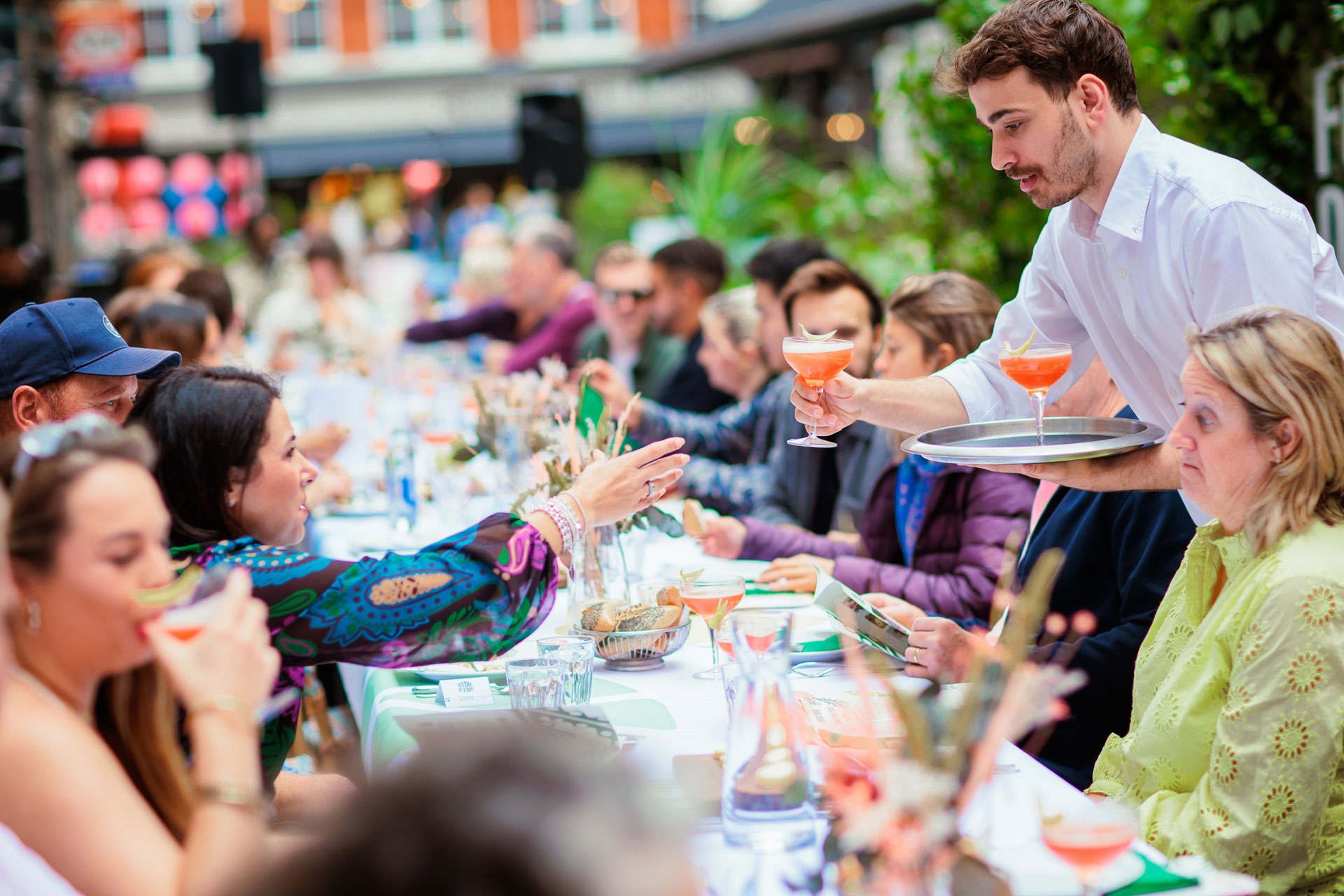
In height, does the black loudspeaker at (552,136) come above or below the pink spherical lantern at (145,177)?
below

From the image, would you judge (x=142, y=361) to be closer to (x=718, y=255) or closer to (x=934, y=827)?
(x=934, y=827)

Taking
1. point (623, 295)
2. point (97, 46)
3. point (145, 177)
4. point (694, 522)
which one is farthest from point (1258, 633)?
point (145, 177)

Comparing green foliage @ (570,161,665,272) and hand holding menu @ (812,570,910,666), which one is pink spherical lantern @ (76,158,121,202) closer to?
green foliage @ (570,161,665,272)

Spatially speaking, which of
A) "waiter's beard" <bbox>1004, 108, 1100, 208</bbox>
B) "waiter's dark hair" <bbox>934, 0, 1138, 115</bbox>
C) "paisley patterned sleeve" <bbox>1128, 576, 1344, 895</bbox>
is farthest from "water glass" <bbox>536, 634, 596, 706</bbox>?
"waiter's dark hair" <bbox>934, 0, 1138, 115</bbox>

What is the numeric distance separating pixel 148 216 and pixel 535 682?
75.1 ft

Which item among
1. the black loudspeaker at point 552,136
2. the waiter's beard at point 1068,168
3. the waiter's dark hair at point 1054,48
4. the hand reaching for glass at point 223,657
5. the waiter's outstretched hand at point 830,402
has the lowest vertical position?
the hand reaching for glass at point 223,657

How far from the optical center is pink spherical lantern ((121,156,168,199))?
22.2m

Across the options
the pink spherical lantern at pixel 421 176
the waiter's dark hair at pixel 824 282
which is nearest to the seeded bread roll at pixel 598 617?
the waiter's dark hair at pixel 824 282

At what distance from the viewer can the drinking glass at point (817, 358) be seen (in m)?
2.38

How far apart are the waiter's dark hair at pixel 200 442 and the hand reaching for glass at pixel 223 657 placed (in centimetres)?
57

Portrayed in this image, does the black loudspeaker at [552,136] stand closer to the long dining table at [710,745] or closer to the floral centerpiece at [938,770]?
the long dining table at [710,745]

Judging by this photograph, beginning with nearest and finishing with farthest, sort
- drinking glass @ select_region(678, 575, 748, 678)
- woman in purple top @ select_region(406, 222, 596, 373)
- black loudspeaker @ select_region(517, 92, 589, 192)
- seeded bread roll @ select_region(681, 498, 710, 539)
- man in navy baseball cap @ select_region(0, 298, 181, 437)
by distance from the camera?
drinking glass @ select_region(678, 575, 748, 678), man in navy baseball cap @ select_region(0, 298, 181, 437), seeded bread roll @ select_region(681, 498, 710, 539), woman in purple top @ select_region(406, 222, 596, 373), black loudspeaker @ select_region(517, 92, 589, 192)

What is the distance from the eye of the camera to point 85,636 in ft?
4.31

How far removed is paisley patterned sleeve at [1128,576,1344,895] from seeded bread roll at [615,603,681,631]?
37.7 inches
